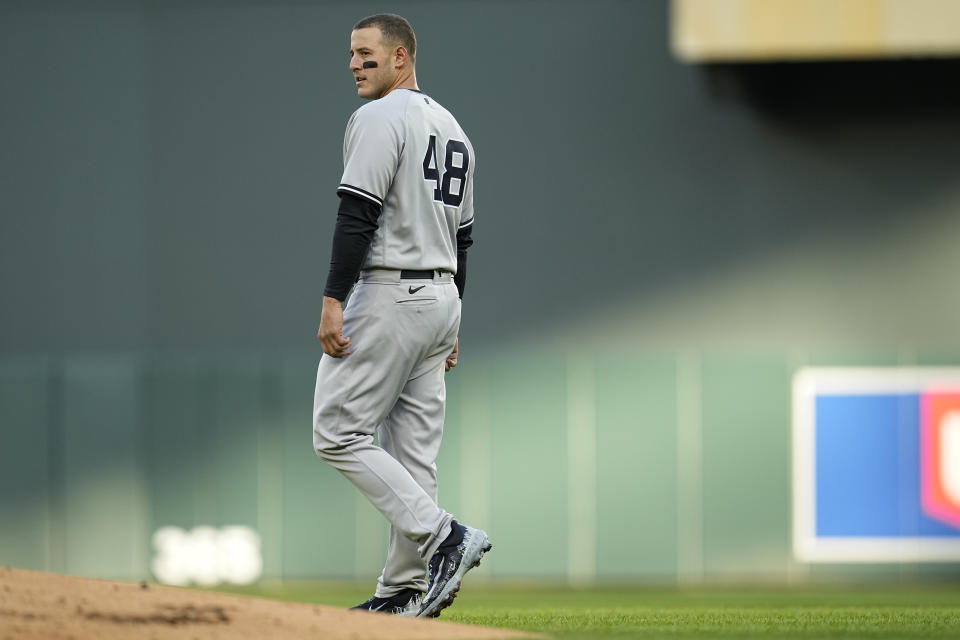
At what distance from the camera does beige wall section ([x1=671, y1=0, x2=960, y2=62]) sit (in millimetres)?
7332

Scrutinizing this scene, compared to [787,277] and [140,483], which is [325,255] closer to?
[140,483]

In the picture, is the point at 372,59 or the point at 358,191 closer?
the point at 358,191

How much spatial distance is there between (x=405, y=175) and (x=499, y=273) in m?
4.67

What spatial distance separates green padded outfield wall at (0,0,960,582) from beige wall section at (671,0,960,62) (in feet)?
3.43

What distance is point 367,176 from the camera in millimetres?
4105

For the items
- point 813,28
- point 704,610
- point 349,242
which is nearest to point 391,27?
point 349,242

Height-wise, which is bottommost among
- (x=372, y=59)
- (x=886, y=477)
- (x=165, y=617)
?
(x=886, y=477)

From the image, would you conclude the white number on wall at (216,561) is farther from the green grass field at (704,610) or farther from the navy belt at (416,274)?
the navy belt at (416,274)

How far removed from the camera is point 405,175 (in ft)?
13.8

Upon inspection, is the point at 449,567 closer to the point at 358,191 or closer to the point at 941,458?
the point at 358,191

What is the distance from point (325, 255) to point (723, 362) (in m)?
2.60

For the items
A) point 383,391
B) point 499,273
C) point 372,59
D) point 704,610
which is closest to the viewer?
point 383,391

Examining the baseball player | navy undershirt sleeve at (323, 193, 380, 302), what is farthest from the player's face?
navy undershirt sleeve at (323, 193, 380, 302)

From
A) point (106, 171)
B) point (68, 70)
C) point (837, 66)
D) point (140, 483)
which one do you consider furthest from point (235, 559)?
point (837, 66)
